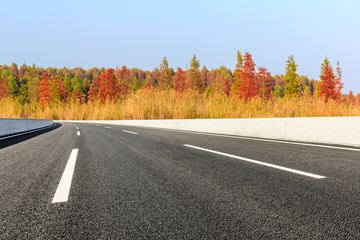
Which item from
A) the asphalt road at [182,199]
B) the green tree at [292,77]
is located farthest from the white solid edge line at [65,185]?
the green tree at [292,77]

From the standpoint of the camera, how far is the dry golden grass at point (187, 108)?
32.7 ft

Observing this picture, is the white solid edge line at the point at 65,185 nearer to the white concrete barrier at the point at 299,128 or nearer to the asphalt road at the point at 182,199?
the asphalt road at the point at 182,199

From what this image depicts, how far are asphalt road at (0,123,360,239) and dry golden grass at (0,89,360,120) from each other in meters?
5.96

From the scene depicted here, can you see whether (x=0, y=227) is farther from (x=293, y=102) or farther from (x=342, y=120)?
(x=293, y=102)

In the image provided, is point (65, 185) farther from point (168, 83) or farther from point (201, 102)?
point (168, 83)

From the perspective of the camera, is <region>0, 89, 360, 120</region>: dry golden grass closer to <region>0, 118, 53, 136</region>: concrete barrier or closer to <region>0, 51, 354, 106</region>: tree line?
<region>0, 51, 354, 106</region>: tree line

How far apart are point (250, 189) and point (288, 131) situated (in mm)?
5986

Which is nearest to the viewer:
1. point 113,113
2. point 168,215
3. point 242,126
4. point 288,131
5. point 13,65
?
point 168,215

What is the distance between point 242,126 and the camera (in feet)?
32.9

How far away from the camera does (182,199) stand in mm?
2559

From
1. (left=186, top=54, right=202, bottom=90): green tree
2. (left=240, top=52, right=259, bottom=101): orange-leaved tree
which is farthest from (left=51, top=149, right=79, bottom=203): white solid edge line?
(left=186, top=54, right=202, bottom=90): green tree

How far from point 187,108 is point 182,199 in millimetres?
14269

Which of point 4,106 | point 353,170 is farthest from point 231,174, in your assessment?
point 4,106

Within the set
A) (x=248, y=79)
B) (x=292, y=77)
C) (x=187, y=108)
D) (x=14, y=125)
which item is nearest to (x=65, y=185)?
(x=14, y=125)
